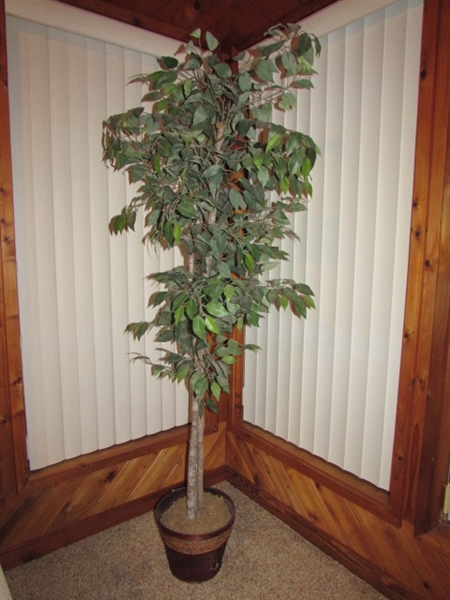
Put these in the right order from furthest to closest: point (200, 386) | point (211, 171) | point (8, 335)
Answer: point (8, 335), point (200, 386), point (211, 171)

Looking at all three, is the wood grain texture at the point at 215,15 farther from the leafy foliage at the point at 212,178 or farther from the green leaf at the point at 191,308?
the green leaf at the point at 191,308

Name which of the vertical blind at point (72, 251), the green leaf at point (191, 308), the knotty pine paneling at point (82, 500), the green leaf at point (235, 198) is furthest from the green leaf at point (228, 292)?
the knotty pine paneling at point (82, 500)

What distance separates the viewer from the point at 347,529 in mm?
1806

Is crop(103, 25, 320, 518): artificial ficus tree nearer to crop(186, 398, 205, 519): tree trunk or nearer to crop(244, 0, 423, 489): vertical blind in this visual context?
crop(186, 398, 205, 519): tree trunk

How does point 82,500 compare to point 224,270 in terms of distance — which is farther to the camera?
point 82,500

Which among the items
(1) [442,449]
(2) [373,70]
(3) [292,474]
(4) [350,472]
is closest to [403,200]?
(2) [373,70]

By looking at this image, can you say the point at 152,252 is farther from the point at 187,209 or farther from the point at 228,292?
the point at 228,292

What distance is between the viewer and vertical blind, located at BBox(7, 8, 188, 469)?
1707 mm

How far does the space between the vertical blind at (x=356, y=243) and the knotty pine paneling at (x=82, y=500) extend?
71 cm

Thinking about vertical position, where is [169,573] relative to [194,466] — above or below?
below

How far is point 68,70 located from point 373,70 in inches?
47.9

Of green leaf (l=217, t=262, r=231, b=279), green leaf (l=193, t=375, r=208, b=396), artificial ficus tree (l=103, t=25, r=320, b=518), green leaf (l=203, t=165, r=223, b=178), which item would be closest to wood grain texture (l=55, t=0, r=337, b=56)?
artificial ficus tree (l=103, t=25, r=320, b=518)

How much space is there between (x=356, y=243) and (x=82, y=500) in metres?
1.67

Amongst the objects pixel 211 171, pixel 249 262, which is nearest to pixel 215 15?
pixel 211 171
